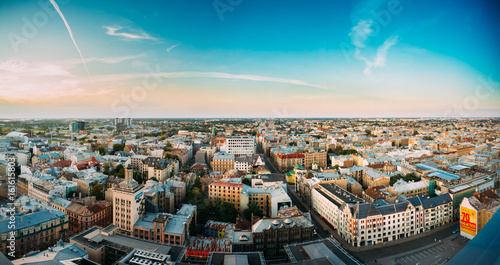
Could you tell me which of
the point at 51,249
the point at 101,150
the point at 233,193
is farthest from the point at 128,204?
the point at 101,150

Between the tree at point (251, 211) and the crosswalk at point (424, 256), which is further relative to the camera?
the tree at point (251, 211)

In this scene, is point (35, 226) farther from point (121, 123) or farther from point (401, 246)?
point (121, 123)

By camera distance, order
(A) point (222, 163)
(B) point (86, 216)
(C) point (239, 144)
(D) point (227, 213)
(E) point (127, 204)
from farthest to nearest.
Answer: (C) point (239, 144)
(A) point (222, 163)
(D) point (227, 213)
(B) point (86, 216)
(E) point (127, 204)

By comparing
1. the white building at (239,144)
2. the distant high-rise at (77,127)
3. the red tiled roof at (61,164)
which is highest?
the distant high-rise at (77,127)

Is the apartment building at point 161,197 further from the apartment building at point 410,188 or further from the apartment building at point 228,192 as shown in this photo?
the apartment building at point 410,188

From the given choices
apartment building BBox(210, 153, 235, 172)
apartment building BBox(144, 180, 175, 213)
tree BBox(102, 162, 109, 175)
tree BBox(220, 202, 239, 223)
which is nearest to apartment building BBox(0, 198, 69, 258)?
apartment building BBox(144, 180, 175, 213)

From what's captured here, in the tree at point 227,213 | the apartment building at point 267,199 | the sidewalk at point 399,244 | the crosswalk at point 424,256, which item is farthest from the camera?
the apartment building at point 267,199

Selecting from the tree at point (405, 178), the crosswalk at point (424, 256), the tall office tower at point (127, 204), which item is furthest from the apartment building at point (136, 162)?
the crosswalk at point (424, 256)

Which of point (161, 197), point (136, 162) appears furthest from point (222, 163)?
point (161, 197)
